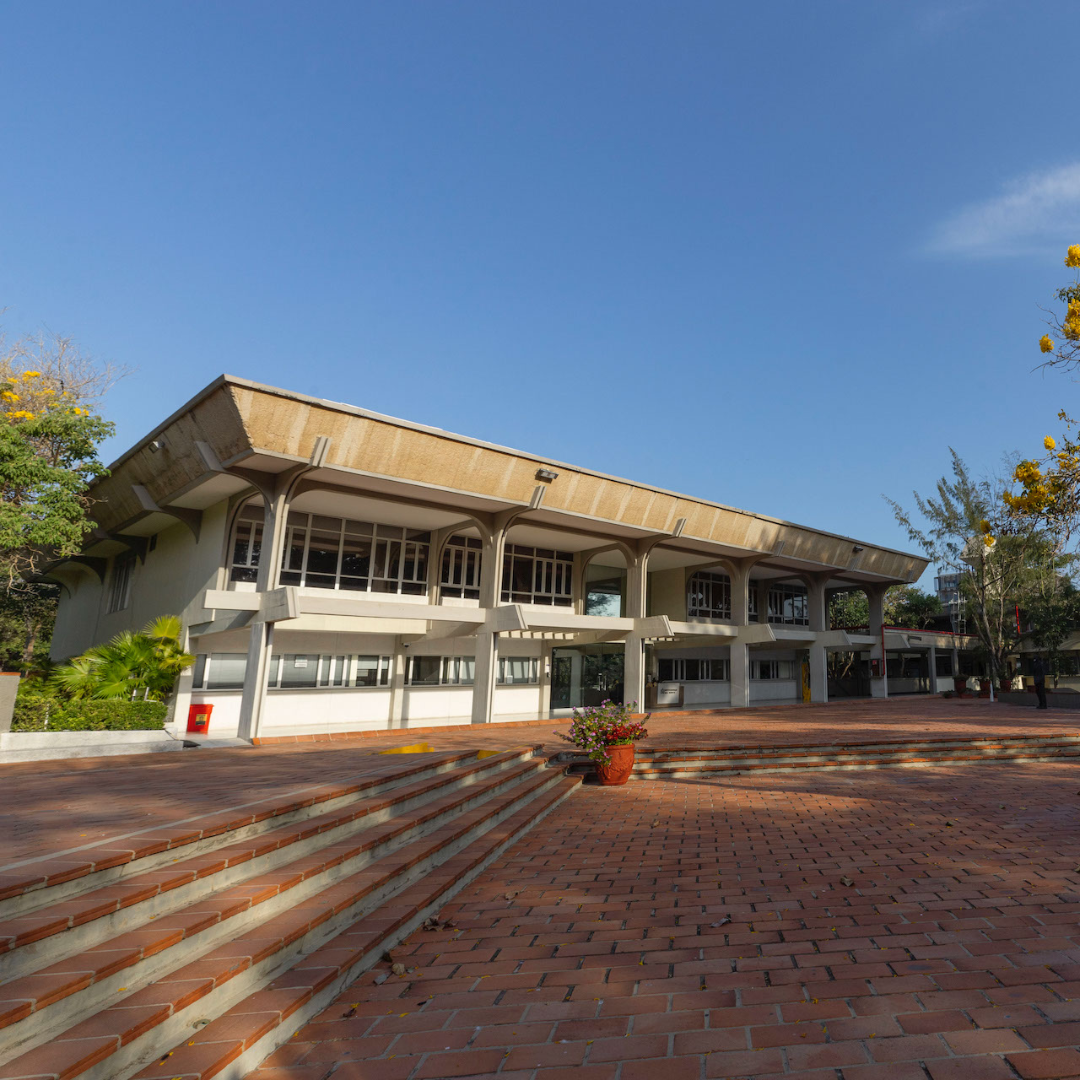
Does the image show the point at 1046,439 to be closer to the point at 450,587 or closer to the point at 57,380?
the point at 450,587

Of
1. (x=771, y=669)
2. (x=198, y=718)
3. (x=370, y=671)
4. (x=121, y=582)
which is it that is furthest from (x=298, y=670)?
(x=771, y=669)

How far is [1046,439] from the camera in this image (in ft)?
34.4

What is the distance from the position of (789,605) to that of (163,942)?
3450 cm

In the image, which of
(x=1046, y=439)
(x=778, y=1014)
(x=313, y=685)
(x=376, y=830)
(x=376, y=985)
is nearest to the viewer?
(x=778, y=1014)

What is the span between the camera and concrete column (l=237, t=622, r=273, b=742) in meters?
15.4

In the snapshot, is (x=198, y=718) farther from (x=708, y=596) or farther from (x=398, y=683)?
(x=708, y=596)

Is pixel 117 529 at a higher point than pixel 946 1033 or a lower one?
higher

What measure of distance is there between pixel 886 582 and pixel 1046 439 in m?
25.2

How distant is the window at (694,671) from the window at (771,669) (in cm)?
224

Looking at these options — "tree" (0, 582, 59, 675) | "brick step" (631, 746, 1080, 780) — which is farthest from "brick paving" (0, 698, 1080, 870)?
"tree" (0, 582, 59, 675)

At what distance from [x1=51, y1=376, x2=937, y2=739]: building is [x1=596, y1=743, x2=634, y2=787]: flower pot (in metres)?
8.11

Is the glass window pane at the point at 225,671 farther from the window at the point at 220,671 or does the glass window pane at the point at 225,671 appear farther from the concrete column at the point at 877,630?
the concrete column at the point at 877,630

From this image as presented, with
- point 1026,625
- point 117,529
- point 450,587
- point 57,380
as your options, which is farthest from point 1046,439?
point 1026,625

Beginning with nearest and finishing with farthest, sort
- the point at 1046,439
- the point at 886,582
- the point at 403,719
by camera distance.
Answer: the point at 1046,439, the point at 403,719, the point at 886,582
